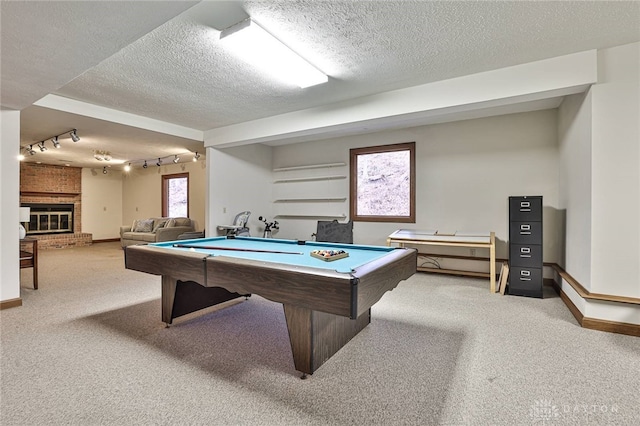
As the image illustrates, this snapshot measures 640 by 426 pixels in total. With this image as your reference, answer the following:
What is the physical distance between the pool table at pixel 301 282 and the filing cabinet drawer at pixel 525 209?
2168mm

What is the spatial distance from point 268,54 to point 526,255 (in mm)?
3726

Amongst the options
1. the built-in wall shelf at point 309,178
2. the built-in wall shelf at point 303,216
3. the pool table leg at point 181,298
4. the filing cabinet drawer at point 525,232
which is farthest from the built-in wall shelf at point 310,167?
the pool table leg at point 181,298

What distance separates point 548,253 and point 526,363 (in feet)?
9.65

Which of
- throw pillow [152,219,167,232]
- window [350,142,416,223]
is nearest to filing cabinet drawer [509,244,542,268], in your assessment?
window [350,142,416,223]

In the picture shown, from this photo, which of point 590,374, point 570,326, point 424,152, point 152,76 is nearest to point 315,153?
point 424,152

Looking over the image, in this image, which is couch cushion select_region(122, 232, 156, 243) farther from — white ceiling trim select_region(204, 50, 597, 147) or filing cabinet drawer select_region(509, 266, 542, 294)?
filing cabinet drawer select_region(509, 266, 542, 294)

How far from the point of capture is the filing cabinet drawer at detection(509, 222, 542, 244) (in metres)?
3.73

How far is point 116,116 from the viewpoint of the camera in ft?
14.8

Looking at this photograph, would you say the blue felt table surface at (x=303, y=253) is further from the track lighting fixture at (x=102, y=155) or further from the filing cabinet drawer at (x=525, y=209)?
the track lighting fixture at (x=102, y=155)

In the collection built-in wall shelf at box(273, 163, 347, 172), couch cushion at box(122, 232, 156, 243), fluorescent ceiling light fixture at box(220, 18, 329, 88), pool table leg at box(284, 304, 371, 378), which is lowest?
pool table leg at box(284, 304, 371, 378)

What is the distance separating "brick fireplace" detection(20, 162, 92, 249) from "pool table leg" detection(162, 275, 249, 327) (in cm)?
814

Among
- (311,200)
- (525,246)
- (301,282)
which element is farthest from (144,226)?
A: (525,246)

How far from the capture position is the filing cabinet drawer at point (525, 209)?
3715 mm

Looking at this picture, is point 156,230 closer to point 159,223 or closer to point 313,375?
point 159,223
